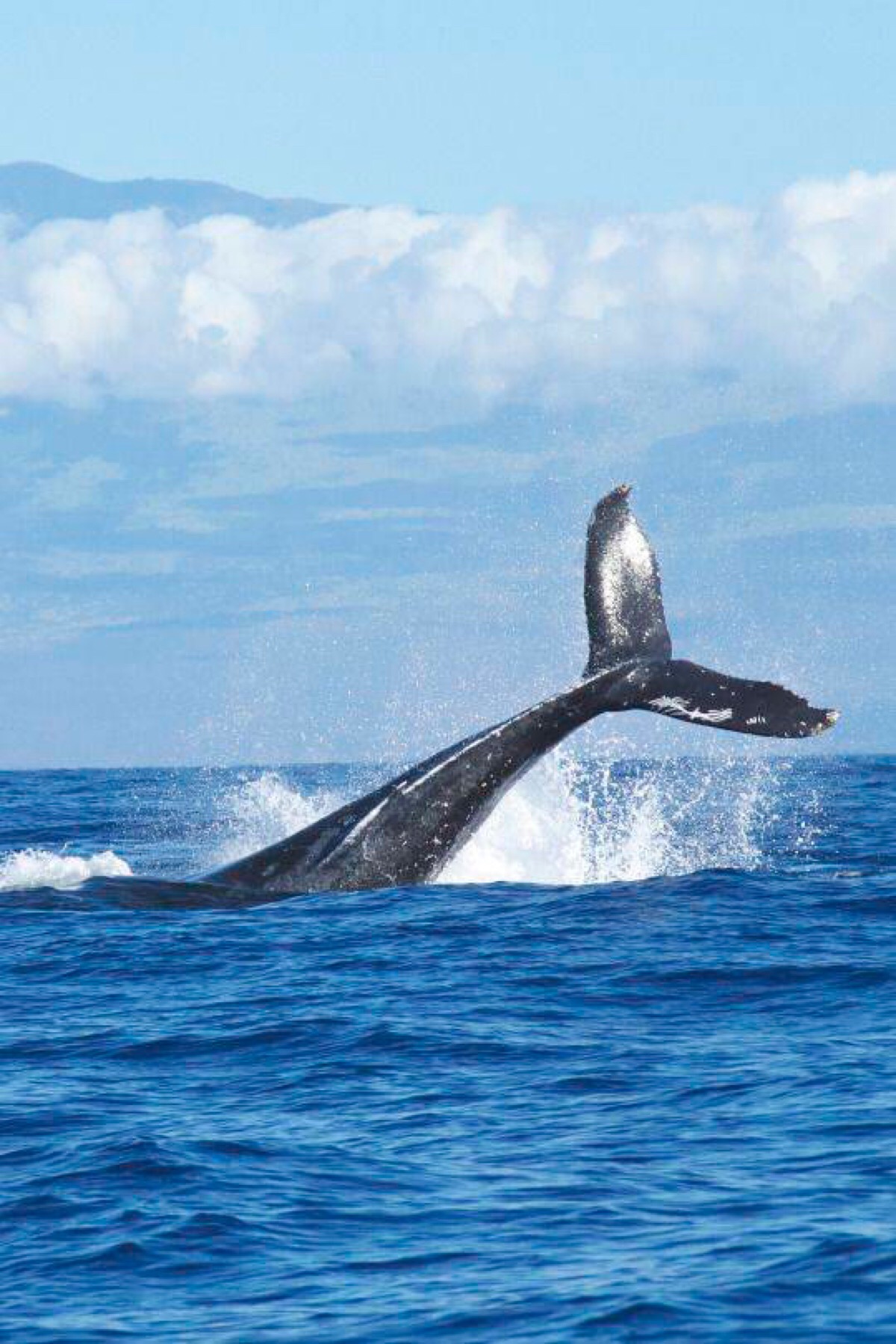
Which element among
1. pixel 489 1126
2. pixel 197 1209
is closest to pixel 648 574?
pixel 489 1126

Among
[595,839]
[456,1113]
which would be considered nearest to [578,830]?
[595,839]

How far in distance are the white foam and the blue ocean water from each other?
1.13ft

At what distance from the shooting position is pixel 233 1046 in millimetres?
14711

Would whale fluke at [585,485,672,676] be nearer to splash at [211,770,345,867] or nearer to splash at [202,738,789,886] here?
splash at [202,738,789,886]

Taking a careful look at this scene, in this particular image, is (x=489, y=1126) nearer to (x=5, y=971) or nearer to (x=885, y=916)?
(x=5, y=971)

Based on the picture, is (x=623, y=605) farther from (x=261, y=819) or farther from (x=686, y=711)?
(x=261, y=819)

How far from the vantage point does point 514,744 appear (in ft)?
70.4

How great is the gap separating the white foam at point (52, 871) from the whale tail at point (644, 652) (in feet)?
22.0

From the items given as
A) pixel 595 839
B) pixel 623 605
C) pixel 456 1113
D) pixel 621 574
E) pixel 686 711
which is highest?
pixel 621 574

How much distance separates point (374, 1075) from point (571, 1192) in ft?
10.2

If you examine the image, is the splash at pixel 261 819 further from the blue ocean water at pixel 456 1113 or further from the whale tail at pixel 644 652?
the whale tail at pixel 644 652

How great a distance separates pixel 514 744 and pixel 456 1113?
358 inches

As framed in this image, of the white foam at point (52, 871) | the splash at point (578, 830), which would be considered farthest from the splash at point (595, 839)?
the white foam at point (52, 871)

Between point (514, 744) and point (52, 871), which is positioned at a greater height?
point (514, 744)
